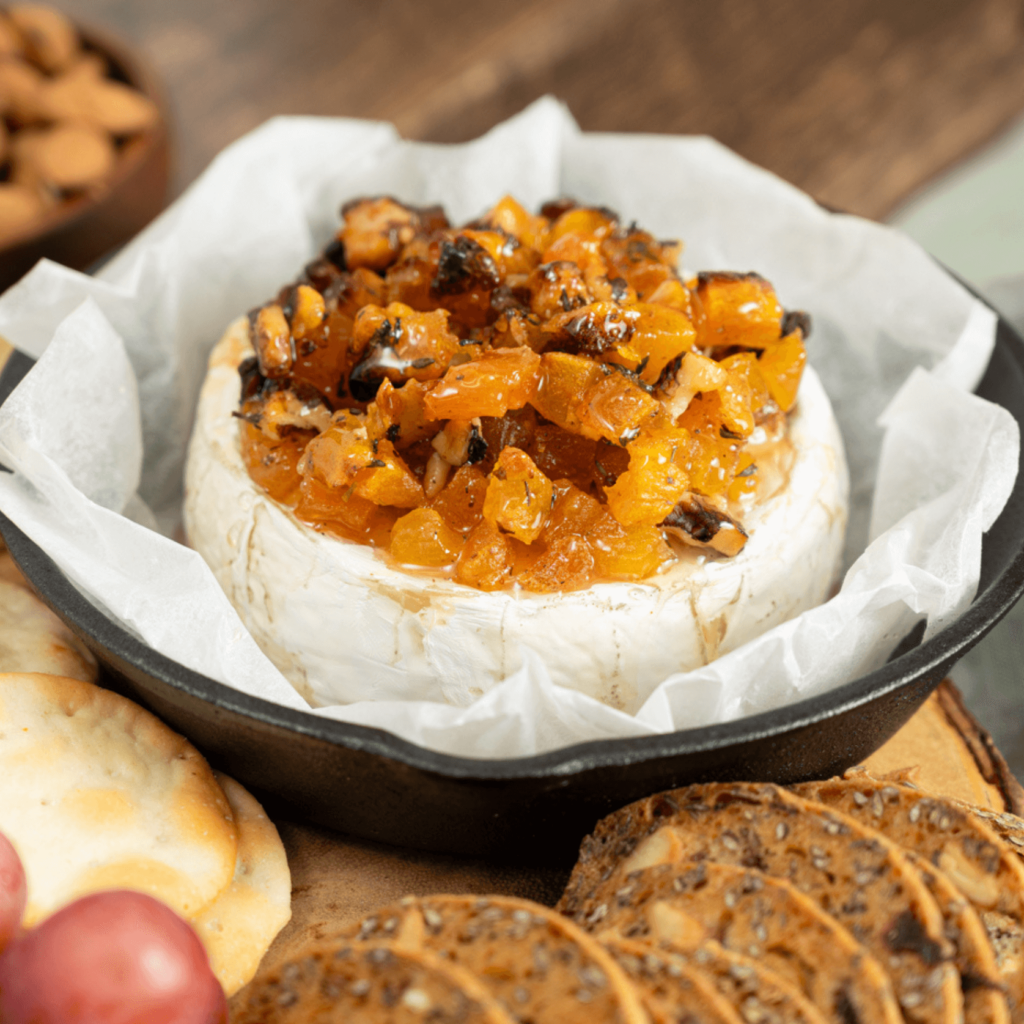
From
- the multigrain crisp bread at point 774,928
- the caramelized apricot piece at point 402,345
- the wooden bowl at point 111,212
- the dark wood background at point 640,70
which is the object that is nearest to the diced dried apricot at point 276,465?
the caramelized apricot piece at point 402,345

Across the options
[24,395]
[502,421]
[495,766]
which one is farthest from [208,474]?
[495,766]

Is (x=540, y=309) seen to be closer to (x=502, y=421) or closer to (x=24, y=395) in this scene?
(x=502, y=421)

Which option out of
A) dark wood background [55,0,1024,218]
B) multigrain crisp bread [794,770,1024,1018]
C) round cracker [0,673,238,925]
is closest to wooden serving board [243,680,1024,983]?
round cracker [0,673,238,925]

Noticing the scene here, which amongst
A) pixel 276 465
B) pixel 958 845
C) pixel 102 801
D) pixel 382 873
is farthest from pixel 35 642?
pixel 958 845

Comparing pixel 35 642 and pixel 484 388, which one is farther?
pixel 35 642

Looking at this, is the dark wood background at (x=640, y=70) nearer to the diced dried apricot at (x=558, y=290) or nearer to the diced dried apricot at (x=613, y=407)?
the diced dried apricot at (x=558, y=290)

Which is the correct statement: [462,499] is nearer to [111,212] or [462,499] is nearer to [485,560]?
[485,560]
